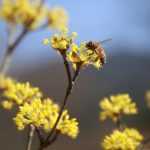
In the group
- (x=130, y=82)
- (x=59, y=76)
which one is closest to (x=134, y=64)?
(x=130, y=82)

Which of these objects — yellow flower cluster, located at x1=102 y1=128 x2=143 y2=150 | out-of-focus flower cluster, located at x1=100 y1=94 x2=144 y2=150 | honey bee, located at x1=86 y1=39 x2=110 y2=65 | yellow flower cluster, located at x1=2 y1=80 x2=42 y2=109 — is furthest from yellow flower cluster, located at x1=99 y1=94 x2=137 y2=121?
honey bee, located at x1=86 y1=39 x2=110 y2=65

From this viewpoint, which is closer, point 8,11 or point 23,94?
point 23,94

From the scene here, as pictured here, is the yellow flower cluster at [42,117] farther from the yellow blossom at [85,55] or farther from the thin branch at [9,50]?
the thin branch at [9,50]

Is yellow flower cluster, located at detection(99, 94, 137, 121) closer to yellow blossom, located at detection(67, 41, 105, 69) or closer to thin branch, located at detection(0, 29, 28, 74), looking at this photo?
yellow blossom, located at detection(67, 41, 105, 69)

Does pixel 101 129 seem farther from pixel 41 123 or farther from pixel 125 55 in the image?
pixel 41 123

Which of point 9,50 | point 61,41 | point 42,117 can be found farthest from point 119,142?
point 9,50

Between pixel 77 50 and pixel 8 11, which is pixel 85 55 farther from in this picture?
pixel 8 11
